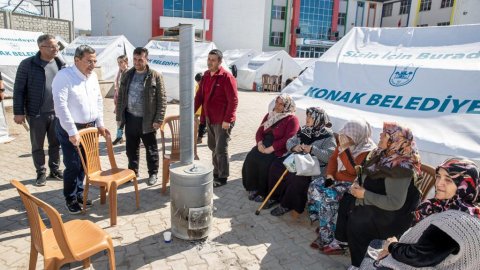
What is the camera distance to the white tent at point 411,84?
3553mm

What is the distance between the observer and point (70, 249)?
2457 millimetres

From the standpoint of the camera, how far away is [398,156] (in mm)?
2916

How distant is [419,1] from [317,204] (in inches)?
1567

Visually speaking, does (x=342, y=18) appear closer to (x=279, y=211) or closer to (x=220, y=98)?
(x=220, y=98)

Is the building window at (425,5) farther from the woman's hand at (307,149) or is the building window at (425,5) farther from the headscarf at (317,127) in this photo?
the woman's hand at (307,149)

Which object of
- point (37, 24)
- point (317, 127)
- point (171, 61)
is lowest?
point (317, 127)

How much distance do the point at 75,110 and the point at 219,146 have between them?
1.94m

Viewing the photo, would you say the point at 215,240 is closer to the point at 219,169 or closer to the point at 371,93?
the point at 219,169

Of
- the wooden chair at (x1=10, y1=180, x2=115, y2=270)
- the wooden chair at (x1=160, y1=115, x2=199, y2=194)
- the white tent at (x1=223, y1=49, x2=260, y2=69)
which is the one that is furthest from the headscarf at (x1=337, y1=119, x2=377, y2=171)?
the white tent at (x1=223, y1=49, x2=260, y2=69)

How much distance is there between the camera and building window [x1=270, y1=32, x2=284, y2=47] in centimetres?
3666

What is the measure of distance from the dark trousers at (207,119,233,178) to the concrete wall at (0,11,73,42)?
12085mm

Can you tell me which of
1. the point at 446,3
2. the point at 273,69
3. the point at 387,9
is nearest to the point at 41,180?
the point at 273,69

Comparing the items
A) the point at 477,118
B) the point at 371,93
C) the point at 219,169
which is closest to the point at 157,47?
the point at 219,169

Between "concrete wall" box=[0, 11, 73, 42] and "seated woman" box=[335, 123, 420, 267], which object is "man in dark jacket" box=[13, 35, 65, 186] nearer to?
"seated woman" box=[335, 123, 420, 267]
